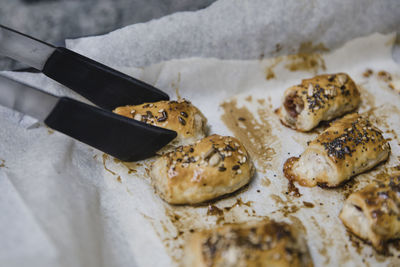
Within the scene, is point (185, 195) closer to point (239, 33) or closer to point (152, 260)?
point (152, 260)

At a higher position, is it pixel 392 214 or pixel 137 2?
pixel 137 2

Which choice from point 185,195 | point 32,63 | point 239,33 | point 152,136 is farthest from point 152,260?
point 239,33

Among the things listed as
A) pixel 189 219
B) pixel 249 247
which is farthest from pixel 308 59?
pixel 249 247

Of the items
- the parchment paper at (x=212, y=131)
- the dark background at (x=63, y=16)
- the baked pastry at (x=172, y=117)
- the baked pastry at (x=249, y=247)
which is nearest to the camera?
the baked pastry at (x=249, y=247)

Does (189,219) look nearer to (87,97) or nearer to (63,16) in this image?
(87,97)

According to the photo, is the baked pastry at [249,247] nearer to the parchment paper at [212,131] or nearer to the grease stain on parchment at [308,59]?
the parchment paper at [212,131]

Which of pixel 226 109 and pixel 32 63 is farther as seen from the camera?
pixel 226 109

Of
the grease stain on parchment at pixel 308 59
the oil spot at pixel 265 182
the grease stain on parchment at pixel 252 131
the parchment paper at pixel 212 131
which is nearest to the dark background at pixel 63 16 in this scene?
the parchment paper at pixel 212 131
